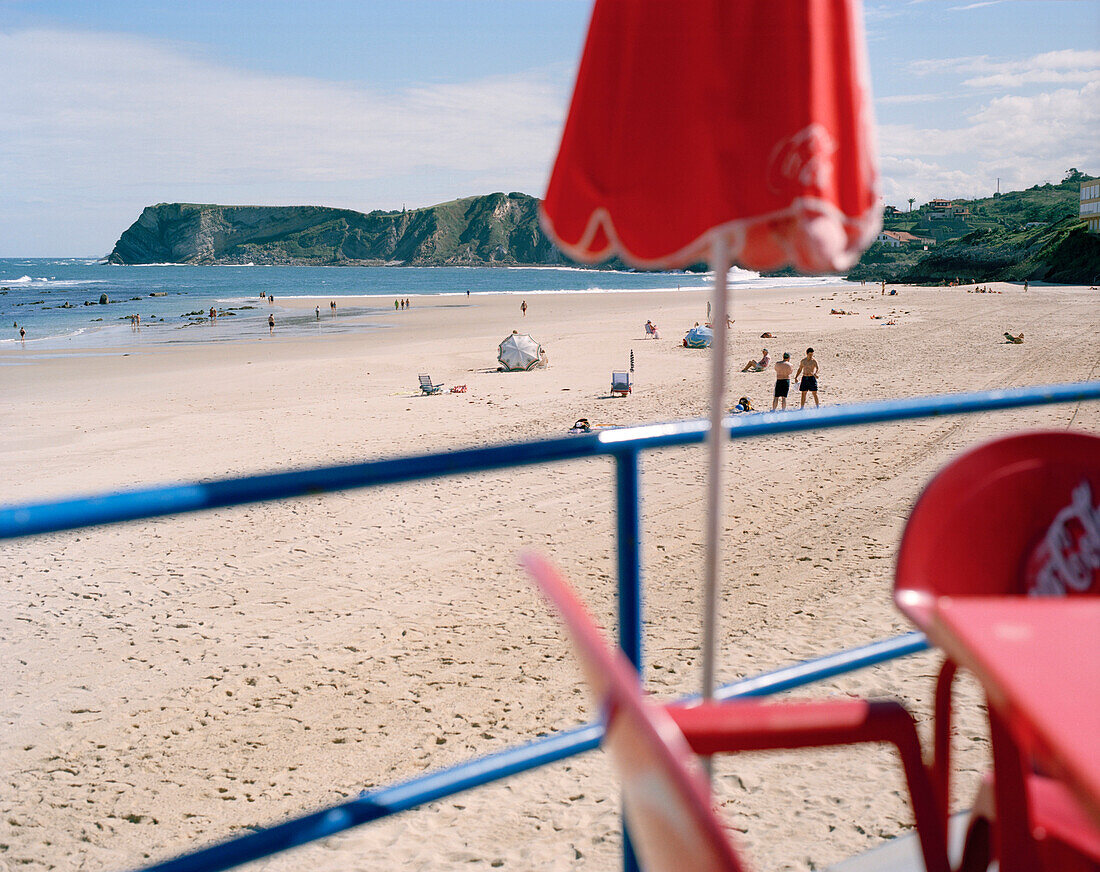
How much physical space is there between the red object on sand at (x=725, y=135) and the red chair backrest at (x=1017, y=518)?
20.4 inches

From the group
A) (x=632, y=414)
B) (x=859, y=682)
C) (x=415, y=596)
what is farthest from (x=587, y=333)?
(x=859, y=682)

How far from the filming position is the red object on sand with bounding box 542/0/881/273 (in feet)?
5.10

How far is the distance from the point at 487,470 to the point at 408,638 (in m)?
4.17

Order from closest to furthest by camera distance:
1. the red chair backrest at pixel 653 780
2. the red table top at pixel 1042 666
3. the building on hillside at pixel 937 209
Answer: the red chair backrest at pixel 653 780
the red table top at pixel 1042 666
the building on hillside at pixel 937 209

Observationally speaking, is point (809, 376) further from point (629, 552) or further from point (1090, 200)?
point (1090, 200)

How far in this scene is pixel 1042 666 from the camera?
128 centimetres

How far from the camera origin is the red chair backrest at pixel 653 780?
2.14 feet

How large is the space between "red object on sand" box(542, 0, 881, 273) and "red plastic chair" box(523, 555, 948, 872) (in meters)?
0.78

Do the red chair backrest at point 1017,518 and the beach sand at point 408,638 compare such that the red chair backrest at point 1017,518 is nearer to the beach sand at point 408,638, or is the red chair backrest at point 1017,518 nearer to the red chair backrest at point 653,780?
the red chair backrest at point 653,780

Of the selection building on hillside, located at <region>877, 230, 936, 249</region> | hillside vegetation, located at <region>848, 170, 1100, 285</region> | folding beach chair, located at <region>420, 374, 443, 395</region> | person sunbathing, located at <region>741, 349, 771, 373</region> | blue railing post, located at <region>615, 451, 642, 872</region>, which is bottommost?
folding beach chair, located at <region>420, 374, 443, 395</region>

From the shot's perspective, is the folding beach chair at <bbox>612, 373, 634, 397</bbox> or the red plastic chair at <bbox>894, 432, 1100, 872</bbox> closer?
the red plastic chair at <bbox>894, 432, 1100, 872</bbox>

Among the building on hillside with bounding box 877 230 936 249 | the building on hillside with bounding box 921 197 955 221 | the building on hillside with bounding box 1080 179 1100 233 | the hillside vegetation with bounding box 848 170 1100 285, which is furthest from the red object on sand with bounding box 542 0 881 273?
the building on hillside with bounding box 921 197 955 221

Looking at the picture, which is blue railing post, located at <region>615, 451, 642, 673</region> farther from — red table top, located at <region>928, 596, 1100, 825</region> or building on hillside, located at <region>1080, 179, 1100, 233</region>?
building on hillside, located at <region>1080, 179, 1100, 233</region>

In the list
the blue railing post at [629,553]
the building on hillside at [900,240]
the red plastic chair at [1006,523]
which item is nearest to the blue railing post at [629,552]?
the blue railing post at [629,553]
